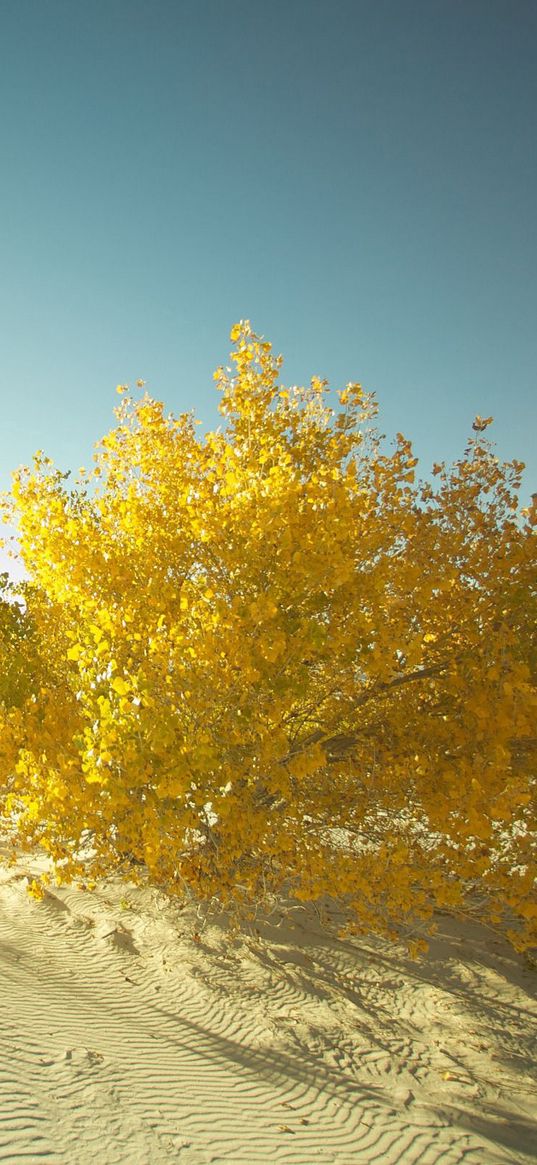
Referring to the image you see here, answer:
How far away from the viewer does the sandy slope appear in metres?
4.40

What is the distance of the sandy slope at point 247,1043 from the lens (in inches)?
173

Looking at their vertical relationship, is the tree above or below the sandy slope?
above

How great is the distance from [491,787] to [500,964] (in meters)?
4.59

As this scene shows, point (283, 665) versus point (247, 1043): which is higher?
point (283, 665)

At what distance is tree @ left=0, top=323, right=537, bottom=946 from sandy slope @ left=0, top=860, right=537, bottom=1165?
3.77 feet

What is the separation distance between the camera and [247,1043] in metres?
6.06

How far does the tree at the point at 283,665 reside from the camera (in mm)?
5062

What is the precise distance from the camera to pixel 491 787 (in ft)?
17.7

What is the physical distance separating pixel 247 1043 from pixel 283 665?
3721mm

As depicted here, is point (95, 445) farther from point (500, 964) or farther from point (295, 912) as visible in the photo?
point (500, 964)

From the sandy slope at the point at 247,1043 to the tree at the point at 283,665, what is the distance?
3.77 feet

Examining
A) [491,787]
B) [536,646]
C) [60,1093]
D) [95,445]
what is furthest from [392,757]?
[95,445]

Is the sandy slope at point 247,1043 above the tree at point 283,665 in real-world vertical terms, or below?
below

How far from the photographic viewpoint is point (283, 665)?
5348 millimetres
